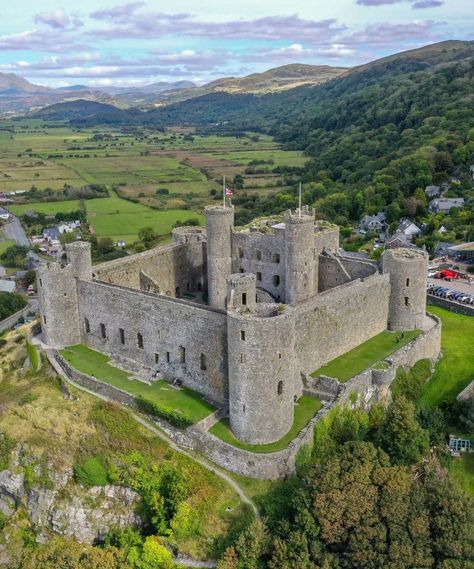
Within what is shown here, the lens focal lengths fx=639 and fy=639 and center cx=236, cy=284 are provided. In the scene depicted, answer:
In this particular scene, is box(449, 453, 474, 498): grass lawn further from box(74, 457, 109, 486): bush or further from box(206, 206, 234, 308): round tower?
box(74, 457, 109, 486): bush

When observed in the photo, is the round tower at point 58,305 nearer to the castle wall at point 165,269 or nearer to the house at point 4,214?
the castle wall at point 165,269

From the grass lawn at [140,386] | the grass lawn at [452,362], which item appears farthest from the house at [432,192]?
the grass lawn at [140,386]

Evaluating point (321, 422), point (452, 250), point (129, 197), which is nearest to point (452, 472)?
point (321, 422)

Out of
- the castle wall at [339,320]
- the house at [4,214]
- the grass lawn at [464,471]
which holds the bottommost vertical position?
the house at [4,214]

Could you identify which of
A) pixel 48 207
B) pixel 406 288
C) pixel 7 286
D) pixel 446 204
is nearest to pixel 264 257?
pixel 406 288

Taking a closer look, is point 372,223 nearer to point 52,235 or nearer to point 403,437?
point 52,235

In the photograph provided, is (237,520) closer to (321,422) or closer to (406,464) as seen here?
(321,422)

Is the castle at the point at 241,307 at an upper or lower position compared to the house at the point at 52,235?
upper

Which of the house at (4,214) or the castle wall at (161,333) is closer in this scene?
the castle wall at (161,333)
